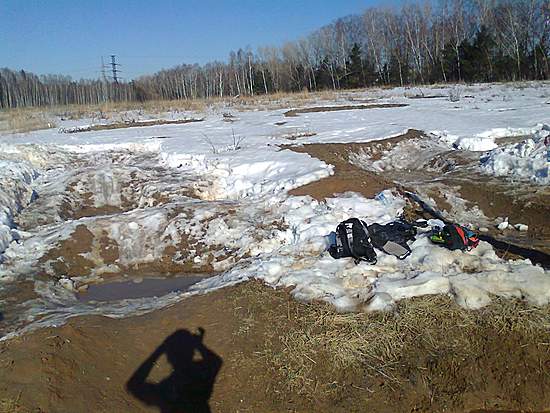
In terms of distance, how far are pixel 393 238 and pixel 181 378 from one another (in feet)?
11.6

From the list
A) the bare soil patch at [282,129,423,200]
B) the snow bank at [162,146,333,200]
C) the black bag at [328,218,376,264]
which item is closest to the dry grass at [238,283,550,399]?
the black bag at [328,218,376,264]

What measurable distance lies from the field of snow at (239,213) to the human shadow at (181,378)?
1.20 meters

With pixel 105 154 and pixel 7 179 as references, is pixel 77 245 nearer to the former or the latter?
pixel 7 179

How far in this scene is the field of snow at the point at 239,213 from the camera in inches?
226

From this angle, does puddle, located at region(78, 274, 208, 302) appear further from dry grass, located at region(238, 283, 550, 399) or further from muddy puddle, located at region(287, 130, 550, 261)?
muddy puddle, located at region(287, 130, 550, 261)

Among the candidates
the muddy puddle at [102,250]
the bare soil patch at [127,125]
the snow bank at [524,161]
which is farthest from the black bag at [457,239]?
the bare soil patch at [127,125]

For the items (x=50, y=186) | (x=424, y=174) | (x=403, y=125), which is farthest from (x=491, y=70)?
(x=50, y=186)

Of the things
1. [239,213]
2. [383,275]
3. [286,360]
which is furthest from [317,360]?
[239,213]

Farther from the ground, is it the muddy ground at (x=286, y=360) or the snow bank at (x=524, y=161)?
the snow bank at (x=524, y=161)

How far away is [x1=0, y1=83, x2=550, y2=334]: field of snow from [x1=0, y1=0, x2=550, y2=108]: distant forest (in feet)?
103

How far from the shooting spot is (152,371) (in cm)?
468

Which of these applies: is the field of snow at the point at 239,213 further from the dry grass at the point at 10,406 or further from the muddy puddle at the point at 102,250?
the dry grass at the point at 10,406

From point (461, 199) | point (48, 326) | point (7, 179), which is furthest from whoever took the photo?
point (7, 179)

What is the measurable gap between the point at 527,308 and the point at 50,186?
1079 centimetres
